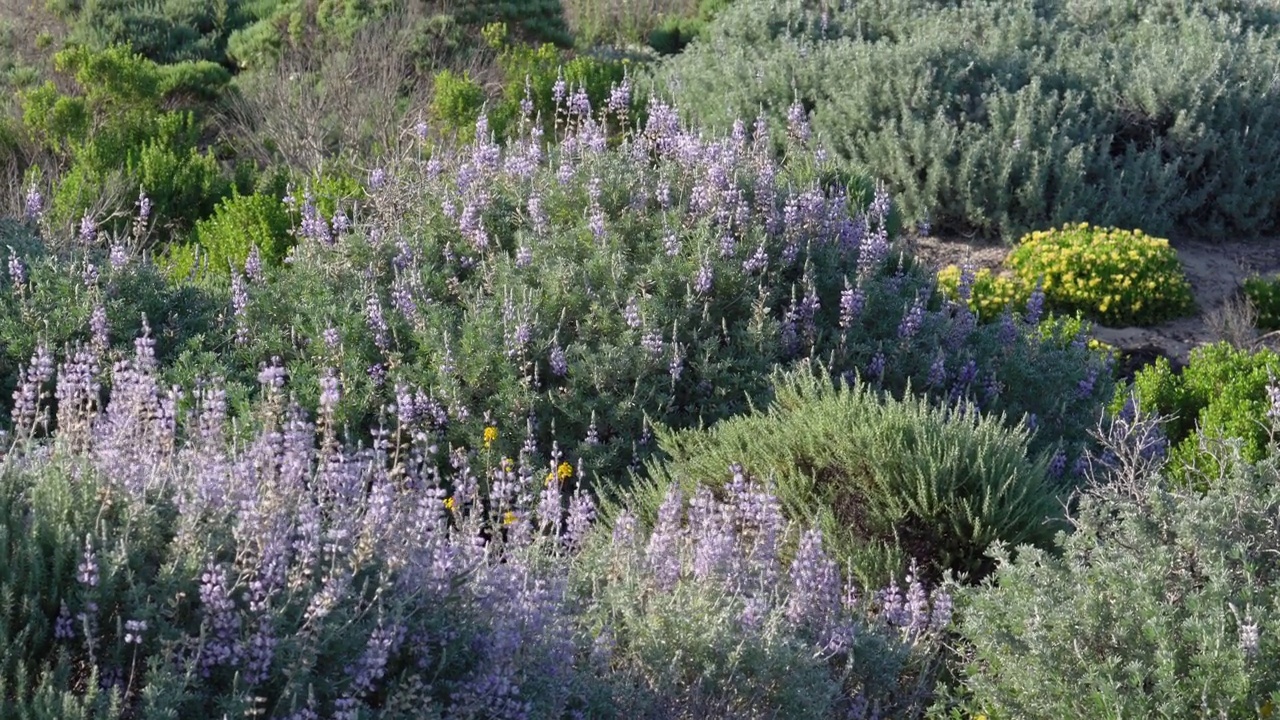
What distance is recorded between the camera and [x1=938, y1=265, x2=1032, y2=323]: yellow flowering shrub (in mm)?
8461

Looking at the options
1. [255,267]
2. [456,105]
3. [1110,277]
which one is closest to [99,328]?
[255,267]

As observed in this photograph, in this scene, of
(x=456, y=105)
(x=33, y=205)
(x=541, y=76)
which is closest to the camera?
(x=33, y=205)

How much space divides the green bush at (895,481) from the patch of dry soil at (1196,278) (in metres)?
3.37

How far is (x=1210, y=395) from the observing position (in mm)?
7238

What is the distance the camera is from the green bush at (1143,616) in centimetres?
351

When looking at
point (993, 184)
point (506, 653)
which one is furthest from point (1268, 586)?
point (993, 184)

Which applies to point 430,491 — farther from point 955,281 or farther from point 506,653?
point 955,281

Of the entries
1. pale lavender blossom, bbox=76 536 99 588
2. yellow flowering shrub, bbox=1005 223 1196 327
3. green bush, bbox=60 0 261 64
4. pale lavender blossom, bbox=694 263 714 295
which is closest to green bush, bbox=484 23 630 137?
green bush, bbox=60 0 261 64

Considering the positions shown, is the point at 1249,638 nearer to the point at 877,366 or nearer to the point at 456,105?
the point at 877,366

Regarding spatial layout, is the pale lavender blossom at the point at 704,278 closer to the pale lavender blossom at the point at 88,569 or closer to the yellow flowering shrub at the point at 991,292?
the yellow flowering shrub at the point at 991,292

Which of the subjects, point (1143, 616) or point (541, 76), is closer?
point (1143, 616)

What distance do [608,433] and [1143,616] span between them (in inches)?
89.4

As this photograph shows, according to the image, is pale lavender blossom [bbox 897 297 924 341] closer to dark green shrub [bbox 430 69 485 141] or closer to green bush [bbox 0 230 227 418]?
green bush [bbox 0 230 227 418]

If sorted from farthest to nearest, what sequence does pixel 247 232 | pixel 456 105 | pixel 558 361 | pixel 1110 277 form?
pixel 456 105 → pixel 1110 277 → pixel 247 232 → pixel 558 361
